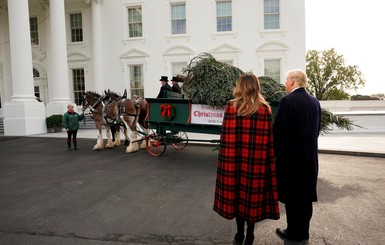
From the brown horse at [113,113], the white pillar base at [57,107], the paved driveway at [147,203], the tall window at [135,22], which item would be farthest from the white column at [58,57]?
the paved driveway at [147,203]

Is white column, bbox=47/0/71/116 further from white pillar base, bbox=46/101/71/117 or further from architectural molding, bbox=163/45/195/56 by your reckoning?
architectural molding, bbox=163/45/195/56

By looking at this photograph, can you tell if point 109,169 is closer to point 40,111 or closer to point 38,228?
point 38,228

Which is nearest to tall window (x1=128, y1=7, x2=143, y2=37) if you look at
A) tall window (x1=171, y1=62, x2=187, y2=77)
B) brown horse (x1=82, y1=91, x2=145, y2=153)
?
tall window (x1=171, y1=62, x2=187, y2=77)

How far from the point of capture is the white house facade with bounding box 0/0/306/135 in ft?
61.8

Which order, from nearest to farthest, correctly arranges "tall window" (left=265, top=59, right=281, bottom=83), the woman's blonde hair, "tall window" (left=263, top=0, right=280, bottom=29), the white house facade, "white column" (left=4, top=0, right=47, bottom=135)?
the woman's blonde hair < "white column" (left=4, top=0, right=47, bottom=135) < the white house facade < "tall window" (left=263, top=0, right=280, bottom=29) < "tall window" (left=265, top=59, right=281, bottom=83)

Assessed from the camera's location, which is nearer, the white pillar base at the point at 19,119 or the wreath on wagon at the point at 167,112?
the wreath on wagon at the point at 167,112

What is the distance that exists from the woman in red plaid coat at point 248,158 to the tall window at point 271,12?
1804cm

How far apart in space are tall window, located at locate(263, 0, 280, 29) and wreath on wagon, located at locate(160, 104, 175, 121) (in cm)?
1415

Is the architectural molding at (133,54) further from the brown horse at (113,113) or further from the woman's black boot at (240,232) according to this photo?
the woman's black boot at (240,232)

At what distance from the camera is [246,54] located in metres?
19.4

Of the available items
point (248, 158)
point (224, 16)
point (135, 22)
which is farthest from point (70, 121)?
point (224, 16)

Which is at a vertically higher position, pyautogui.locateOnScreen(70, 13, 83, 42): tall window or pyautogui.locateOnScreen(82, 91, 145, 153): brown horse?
pyautogui.locateOnScreen(70, 13, 83, 42): tall window

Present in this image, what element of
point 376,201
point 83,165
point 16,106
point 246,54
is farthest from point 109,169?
point 246,54

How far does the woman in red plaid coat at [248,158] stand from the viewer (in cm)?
288
